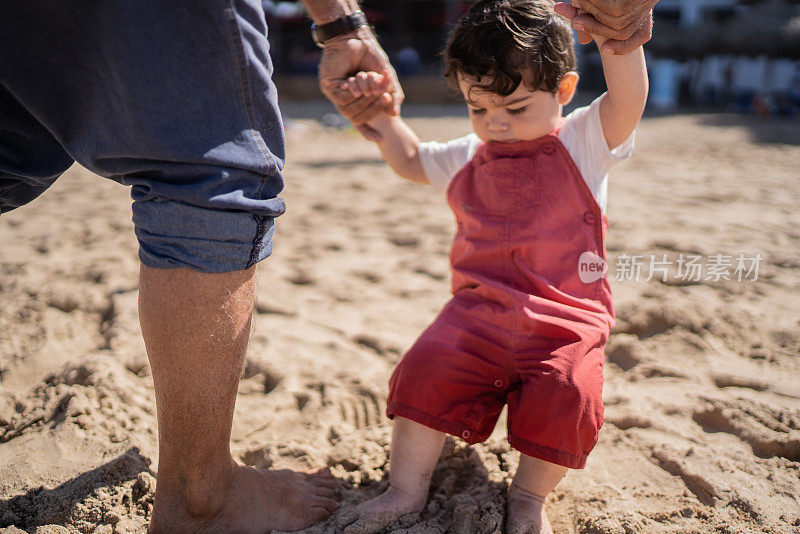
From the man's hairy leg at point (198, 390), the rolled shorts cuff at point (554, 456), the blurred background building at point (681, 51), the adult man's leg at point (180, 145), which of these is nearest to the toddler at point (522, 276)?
the rolled shorts cuff at point (554, 456)

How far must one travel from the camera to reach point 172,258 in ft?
3.43

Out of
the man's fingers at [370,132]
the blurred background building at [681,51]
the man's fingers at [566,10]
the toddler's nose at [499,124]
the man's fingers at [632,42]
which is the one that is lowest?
the blurred background building at [681,51]

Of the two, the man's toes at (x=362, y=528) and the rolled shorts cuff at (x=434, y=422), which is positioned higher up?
the rolled shorts cuff at (x=434, y=422)

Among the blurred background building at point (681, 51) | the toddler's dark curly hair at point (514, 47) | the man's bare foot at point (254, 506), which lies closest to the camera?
the man's bare foot at point (254, 506)

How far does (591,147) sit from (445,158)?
0.43 meters

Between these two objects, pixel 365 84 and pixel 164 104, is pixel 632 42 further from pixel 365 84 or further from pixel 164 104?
pixel 164 104

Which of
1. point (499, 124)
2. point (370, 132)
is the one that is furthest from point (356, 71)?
point (499, 124)

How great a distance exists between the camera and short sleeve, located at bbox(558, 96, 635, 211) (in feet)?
5.04

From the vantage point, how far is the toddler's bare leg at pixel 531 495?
132 centimetres

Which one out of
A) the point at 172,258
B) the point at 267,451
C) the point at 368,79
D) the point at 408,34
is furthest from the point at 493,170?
the point at 408,34

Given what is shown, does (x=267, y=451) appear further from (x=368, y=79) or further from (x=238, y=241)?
(x=368, y=79)

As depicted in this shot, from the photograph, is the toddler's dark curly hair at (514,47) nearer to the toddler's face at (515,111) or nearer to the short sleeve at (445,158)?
the toddler's face at (515,111)

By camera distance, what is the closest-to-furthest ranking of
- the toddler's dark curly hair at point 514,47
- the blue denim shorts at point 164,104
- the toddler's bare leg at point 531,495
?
the blue denim shorts at point 164,104, the toddler's bare leg at point 531,495, the toddler's dark curly hair at point 514,47

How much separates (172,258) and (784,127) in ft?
32.6
